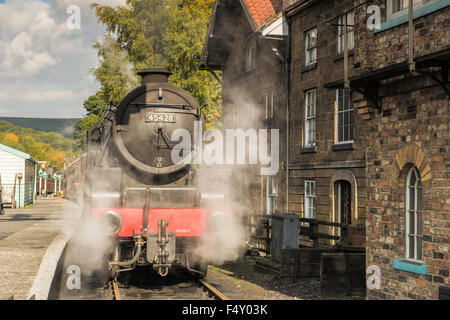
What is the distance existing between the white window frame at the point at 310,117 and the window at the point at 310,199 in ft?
3.71

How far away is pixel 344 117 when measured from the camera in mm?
14266

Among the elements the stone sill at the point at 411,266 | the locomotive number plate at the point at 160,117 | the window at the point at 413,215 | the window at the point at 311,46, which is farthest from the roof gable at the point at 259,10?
the stone sill at the point at 411,266

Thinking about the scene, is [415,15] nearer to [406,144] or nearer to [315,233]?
[406,144]

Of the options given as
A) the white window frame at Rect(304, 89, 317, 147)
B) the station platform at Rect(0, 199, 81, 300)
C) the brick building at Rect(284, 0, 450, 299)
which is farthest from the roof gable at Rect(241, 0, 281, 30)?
the brick building at Rect(284, 0, 450, 299)

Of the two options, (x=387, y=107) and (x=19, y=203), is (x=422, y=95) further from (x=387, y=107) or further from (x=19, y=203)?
(x=19, y=203)

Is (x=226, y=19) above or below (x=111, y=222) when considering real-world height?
above

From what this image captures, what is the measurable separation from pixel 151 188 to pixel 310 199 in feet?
23.5

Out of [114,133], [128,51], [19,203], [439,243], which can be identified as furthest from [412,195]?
[19,203]

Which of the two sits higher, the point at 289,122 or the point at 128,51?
the point at 128,51

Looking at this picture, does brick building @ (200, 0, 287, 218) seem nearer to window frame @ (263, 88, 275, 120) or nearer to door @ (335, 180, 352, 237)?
window frame @ (263, 88, 275, 120)

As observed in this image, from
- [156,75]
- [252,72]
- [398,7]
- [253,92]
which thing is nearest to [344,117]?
[156,75]

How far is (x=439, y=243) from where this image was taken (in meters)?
6.95

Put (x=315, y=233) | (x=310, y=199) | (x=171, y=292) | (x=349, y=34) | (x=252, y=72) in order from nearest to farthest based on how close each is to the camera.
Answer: (x=171, y=292) < (x=315, y=233) < (x=349, y=34) < (x=310, y=199) < (x=252, y=72)

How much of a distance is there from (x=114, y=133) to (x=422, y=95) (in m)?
5.38
